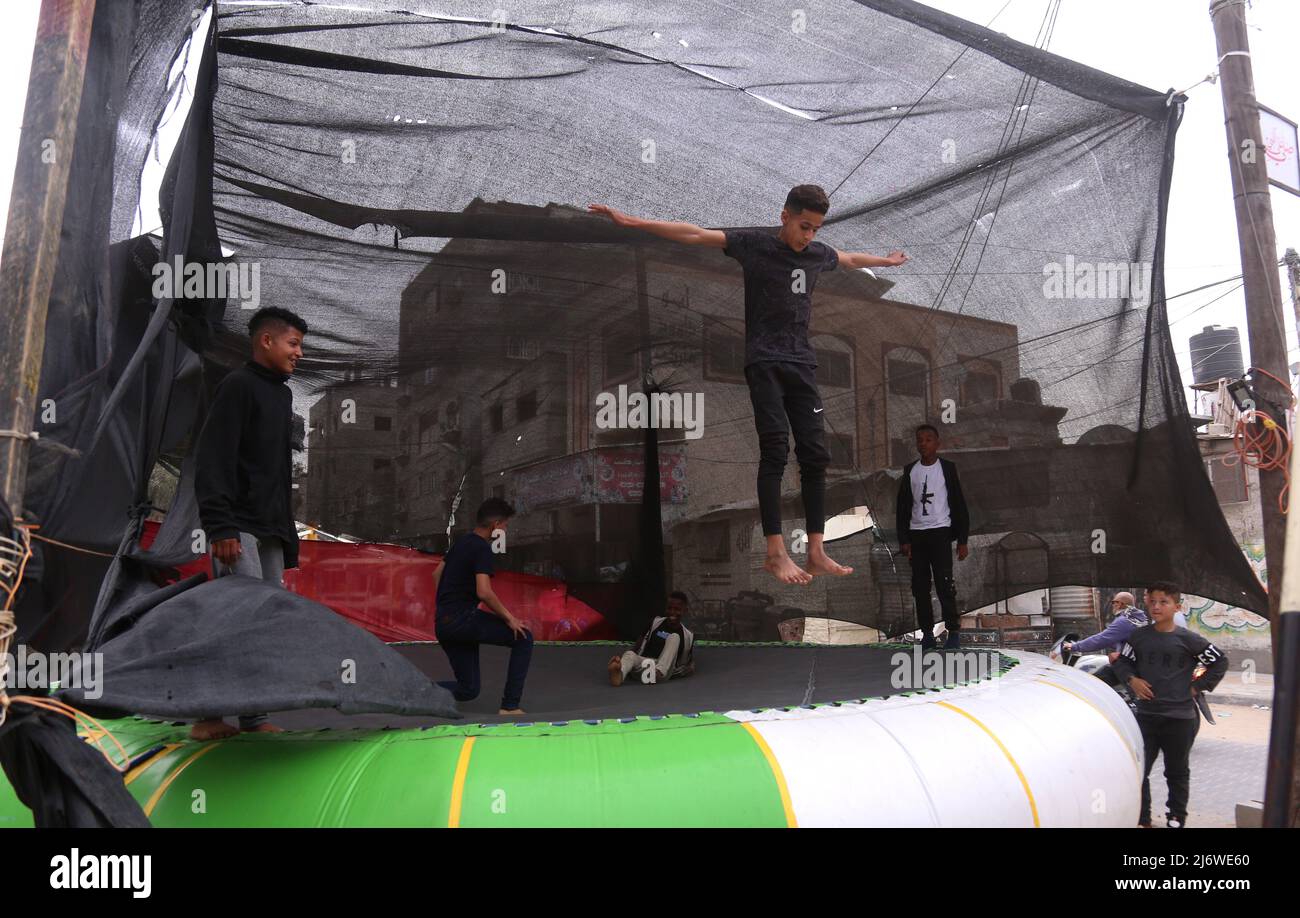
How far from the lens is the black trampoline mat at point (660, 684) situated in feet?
10.00

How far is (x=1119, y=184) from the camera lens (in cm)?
401

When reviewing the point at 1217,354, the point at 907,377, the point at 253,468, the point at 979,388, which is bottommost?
the point at 253,468

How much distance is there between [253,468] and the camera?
8.59 ft

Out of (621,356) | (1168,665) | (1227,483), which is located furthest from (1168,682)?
(1227,483)

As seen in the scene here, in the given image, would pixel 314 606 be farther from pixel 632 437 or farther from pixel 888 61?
pixel 632 437

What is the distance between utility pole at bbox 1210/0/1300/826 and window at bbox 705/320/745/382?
2.68 meters

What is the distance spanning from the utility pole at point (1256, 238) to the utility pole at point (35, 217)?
175 inches

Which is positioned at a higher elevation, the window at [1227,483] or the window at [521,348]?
the window at [521,348]

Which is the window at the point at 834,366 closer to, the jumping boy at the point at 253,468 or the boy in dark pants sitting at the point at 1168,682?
the boy in dark pants sitting at the point at 1168,682

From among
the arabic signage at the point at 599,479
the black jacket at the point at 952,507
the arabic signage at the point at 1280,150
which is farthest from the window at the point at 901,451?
the arabic signage at the point at 1280,150

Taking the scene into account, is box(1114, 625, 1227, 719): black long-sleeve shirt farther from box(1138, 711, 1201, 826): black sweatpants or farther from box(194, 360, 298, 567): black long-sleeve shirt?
box(194, 360, 298, 567): black long-sleeve shirt

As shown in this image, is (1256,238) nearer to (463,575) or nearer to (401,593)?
(463,575)

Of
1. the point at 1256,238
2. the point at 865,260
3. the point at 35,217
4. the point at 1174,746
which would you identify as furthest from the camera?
the point at 1256,238

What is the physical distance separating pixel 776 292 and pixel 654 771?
202 centimetres
